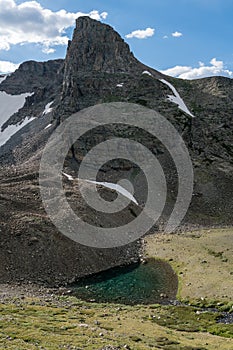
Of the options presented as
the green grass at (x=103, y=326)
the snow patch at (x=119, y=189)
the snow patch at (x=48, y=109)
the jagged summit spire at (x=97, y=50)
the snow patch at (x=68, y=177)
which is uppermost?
the jagged summit spire at (x=97, y=50)

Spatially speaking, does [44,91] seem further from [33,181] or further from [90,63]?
[33,181]

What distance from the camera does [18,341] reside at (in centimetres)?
2295

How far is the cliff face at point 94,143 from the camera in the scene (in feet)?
182

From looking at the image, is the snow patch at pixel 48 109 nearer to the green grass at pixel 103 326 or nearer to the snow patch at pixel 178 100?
the snow patch at pixel 178 100

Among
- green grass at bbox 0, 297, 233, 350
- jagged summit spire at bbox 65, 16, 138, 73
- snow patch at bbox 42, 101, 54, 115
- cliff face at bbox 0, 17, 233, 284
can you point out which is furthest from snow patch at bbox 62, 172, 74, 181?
snow patch at bbox 42, 101, 54, 115

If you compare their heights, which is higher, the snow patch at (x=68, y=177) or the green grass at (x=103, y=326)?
the snow patch at (x=68, y=177)

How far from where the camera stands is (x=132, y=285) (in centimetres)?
5016

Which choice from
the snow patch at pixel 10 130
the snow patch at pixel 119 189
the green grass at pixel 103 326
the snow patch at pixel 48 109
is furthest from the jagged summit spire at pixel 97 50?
the green grass at pixel 103 326

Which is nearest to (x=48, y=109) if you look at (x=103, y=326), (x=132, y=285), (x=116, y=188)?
(x=116, y=188)

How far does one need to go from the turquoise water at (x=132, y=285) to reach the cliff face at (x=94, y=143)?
277 centimetres

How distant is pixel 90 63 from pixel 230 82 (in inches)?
2364

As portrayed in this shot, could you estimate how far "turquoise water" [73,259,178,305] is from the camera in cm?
4547

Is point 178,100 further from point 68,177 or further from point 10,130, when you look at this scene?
point 10,130

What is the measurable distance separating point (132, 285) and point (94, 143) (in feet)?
223
